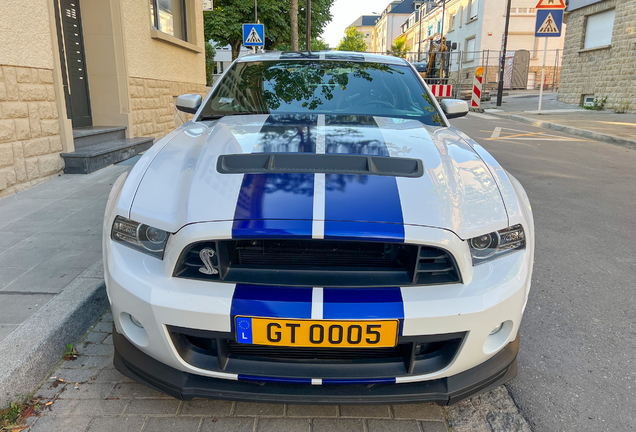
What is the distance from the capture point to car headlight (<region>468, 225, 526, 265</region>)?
1.77 meters

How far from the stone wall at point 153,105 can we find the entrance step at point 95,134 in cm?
39

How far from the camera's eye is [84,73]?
7.61 m


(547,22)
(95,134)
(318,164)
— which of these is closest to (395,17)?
(547,22)

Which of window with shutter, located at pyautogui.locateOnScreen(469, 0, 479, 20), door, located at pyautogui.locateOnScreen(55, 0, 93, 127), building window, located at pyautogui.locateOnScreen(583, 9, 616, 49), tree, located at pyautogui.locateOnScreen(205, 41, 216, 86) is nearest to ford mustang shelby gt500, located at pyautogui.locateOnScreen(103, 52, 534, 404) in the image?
door, located at pyautogui.locateOnScreen(55, 0, 93, 127)

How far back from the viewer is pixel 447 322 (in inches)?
63.5

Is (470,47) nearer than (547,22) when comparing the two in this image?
No

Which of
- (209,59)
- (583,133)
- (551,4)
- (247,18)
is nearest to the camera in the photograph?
(583,133)

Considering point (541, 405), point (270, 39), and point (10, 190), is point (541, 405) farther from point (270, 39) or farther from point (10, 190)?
point (270, 39)

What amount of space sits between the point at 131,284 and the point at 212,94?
1.83m

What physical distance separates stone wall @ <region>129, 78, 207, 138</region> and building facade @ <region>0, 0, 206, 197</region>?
2cm

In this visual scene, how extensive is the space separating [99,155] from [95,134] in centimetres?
92

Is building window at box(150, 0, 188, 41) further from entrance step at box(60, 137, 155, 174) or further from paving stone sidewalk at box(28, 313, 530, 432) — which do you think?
paving stone sidewalk at box(28, 313, 530, 432)

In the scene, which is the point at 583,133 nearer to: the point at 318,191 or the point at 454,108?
the point at 454,108

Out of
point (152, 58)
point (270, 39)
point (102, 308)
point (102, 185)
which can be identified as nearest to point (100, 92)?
point (152, 58)
